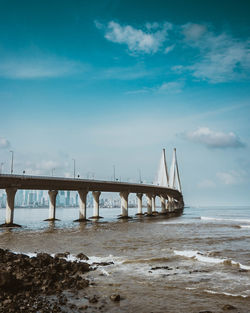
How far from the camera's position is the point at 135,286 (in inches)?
579

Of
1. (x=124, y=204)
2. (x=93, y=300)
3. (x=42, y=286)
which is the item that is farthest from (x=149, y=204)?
(x=93, y=300)

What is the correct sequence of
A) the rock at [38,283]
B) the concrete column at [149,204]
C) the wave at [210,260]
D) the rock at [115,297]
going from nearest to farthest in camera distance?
the rock at [38,283] < the rock at [115,297] < the wave at [210,260] < the concrete column at [149,204]

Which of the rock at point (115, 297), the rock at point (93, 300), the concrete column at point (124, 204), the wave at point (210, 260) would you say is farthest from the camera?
the concrete column at point (124, 204)

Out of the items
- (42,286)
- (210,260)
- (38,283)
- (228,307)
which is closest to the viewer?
(228,307)

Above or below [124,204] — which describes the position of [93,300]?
below

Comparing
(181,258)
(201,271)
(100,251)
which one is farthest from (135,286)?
(100,251)

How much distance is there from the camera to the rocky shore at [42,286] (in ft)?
37.1

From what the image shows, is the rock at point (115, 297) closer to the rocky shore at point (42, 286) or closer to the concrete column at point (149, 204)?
the rocky shore at point (42, 286)

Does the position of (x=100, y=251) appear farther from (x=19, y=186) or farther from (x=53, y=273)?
(x=19, y=186)

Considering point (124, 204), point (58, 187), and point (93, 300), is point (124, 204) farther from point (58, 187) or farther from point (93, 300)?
point (93, 300)

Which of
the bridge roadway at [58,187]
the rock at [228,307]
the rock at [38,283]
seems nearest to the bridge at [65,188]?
the bridge roadway at [58,187]

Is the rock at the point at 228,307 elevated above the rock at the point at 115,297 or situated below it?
below

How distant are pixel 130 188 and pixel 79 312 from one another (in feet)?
300

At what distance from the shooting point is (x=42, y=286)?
45.8 feet
